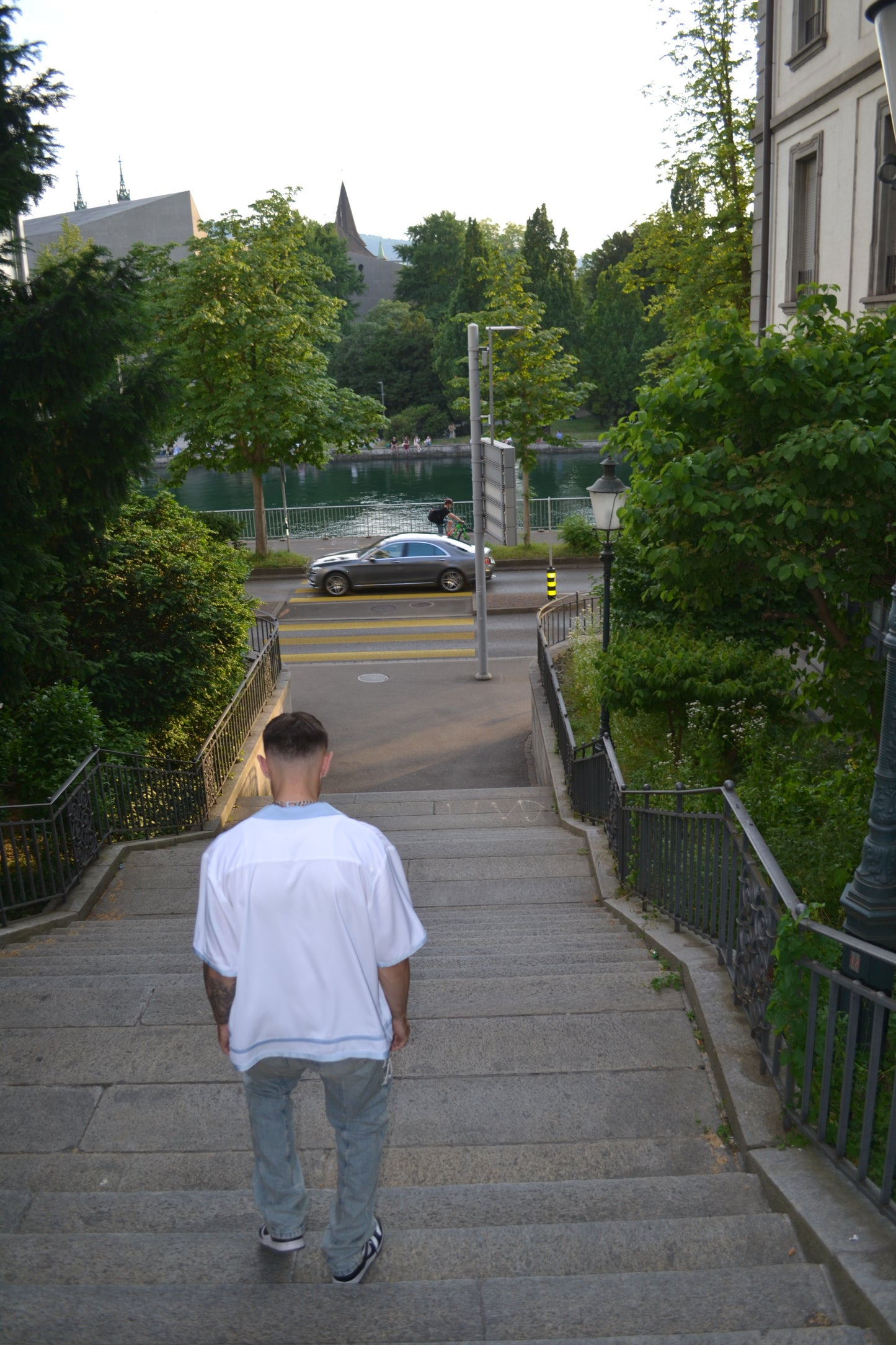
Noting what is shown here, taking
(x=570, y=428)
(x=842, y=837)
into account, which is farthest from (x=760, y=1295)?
(x=570, y=428)

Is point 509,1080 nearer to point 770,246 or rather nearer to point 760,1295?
point 760,1295

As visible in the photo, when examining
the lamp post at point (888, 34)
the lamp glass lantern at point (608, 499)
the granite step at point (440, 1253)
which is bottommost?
the granite step at point (440, 1253)

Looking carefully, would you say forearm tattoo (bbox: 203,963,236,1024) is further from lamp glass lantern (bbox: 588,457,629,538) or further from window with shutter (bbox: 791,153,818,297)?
window with shutter (bbox: 791,153,818,297)

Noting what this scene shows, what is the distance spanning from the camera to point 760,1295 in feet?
9.41

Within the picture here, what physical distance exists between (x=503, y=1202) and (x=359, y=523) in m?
35.3

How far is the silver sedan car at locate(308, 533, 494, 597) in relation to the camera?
25.7 meters

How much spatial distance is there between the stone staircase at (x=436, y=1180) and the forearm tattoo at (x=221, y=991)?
2.35 ft

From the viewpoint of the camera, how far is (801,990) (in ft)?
12.2

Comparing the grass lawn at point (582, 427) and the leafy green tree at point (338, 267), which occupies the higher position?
the leafy green tree at point (338, 267)

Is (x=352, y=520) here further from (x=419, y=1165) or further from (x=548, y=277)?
(x=548, y=277)

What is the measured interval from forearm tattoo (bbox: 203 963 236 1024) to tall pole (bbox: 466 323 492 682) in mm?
14235

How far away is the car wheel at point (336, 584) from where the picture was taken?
25766 mm

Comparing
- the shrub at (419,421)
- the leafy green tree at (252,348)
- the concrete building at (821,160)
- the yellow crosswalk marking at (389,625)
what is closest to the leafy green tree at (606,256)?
the shrub at (419,421)

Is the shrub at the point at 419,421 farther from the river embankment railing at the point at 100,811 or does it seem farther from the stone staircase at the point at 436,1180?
the stone staircase at the point at 436,1180
